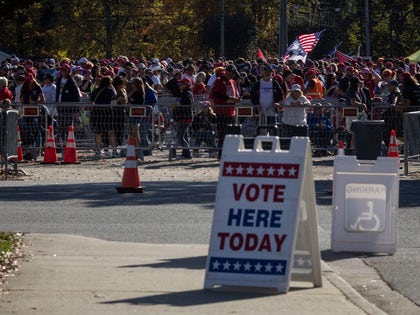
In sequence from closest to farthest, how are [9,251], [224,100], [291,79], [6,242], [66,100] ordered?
1. [9,251]
2. [6,242]
3. [224,100]
4. [66,100]
5. [291,79]

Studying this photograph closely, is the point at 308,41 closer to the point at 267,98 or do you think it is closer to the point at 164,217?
the point at 267,98

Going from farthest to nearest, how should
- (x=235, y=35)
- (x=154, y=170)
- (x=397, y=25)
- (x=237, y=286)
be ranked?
(x=397, y=25)
(x=235, y=35)
(x=154, y=170)
(x=237, y=286)

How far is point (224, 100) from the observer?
24781 mm

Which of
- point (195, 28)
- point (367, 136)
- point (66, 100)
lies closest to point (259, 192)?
point (367, 136)

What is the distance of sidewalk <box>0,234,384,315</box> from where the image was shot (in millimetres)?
8953

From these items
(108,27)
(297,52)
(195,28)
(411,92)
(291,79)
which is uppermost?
(195,28)

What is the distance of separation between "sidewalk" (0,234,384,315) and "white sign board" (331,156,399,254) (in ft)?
2.83

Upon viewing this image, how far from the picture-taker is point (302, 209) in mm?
9953

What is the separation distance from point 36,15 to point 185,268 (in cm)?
5679

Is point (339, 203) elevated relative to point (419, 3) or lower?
lower

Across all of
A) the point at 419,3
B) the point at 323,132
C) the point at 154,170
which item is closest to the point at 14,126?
the point at 154,170

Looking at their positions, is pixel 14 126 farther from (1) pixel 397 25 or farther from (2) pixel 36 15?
(1) pixel 397 25

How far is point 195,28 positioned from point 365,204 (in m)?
72.8

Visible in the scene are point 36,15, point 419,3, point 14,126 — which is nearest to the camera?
point 14,126
